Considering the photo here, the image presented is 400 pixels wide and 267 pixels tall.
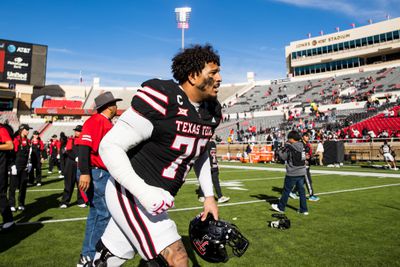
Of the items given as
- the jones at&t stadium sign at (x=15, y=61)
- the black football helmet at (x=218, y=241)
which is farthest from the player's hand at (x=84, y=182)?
the jones at&t stadium sign at (x=15, y=61)

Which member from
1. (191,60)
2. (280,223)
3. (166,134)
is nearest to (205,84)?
(191,60)

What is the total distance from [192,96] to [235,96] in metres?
58.2

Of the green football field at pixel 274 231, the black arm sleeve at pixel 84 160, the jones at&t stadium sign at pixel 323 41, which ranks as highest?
the jones at&t stadium sign at pixel 323 41

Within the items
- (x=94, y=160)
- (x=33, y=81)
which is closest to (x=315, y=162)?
(x=94, y=160)

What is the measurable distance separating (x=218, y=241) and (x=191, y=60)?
1.38 metres

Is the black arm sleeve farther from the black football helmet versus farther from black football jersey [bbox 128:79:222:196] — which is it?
the black football helmet

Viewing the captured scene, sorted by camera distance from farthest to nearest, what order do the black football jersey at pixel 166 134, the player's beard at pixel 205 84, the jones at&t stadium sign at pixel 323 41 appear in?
the jones at&t stadium sign at pixel 323 41, the player's beard at pixel 205 84, the black football jersey at pixel 166 134

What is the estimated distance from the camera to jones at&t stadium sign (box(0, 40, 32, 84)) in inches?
1909

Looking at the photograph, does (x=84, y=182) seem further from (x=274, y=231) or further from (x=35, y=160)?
(x=35, y=160)

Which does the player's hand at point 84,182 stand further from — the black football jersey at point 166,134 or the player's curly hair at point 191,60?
the player's curly hair at point 191,60

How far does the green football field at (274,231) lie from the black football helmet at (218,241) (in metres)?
1.96

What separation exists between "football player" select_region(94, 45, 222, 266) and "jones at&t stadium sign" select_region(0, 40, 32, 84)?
2196 inches

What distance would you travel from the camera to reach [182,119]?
7.43ft

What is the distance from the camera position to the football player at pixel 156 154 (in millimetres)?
2023
